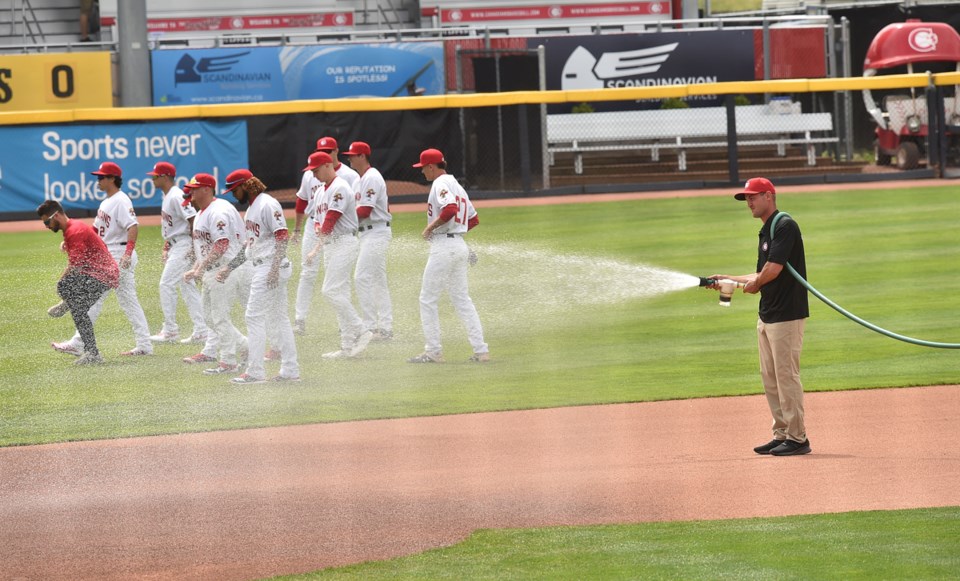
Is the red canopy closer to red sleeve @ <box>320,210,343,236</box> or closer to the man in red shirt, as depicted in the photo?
red sleeve @ <box>320,210,343,236</box>

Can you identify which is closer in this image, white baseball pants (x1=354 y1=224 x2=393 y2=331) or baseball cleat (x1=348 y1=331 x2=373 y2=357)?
baseball cleat (x1=348 y1=331 x2=373 y2=357)

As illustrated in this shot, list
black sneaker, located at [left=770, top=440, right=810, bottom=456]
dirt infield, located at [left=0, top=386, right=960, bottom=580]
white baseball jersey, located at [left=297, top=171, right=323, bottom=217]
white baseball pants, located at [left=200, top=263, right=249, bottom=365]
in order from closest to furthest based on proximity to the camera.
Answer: dirt infield, located at [left=0, top=386, right=960, bottom=580], black sneaker, located at [left=770, top=440, right=810, bottom=456], white baseball pants, located at [left=200, top=263, right=249, bottom=365], white baseball jersey, located at [left=297, top=171, right=323, bottom=217]

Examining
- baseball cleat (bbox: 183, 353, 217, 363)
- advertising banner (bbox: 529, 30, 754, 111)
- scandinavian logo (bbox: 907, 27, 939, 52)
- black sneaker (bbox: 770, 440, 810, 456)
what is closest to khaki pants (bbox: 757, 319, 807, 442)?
black sneaker (bbox: 770, 440, 810, 456)

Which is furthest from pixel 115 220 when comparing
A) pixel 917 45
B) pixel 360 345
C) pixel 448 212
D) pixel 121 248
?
pixel 917 45

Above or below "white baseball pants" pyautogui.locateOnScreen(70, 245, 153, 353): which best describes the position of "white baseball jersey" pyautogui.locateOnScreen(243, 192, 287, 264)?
above

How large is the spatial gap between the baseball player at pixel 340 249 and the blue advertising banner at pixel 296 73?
593 inches

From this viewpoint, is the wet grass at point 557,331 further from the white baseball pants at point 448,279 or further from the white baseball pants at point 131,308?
the white baseball pants at point 448,279

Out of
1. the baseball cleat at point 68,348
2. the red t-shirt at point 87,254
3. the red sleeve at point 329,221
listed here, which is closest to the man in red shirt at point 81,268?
the red t-shirt at point 87,254

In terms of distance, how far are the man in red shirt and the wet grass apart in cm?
62

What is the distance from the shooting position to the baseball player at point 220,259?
39.0 feet

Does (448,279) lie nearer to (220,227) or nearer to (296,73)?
(220,227)

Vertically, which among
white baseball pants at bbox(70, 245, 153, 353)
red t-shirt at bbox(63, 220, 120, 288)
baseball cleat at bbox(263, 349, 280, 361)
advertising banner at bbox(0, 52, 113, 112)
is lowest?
baseball cleat at bbox(263, 349, 280, 361)

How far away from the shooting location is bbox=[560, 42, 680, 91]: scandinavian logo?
2841cm

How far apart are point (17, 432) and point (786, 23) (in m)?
24.1
